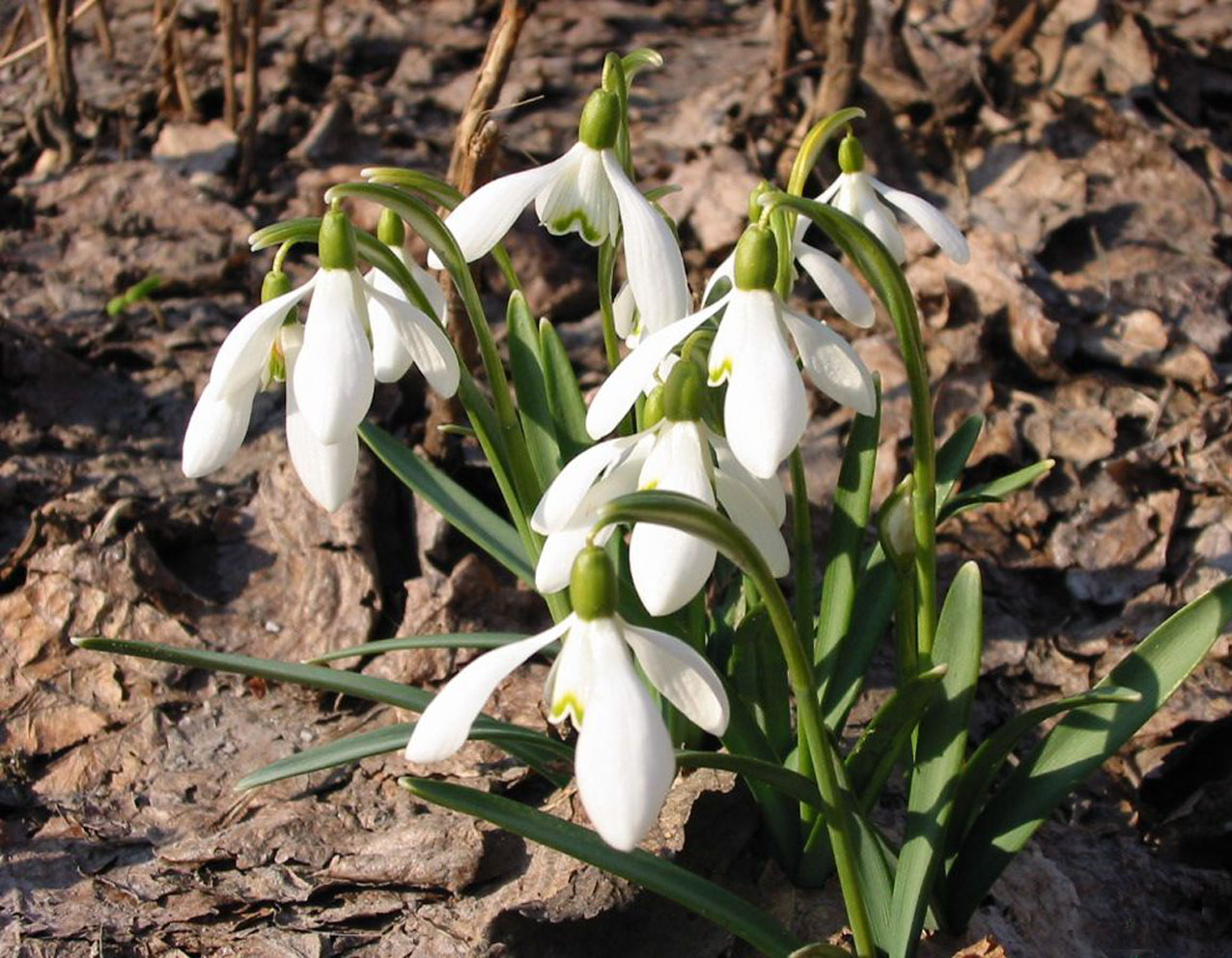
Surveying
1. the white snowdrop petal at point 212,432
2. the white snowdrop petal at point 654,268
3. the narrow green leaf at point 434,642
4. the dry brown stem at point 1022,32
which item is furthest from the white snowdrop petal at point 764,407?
the dry brown stem at point 1022,32

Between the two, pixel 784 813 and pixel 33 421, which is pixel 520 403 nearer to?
pixel 784 813

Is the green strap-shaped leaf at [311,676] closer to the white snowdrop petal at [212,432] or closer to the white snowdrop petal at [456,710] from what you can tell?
the white snowdrop petal at [212,432]

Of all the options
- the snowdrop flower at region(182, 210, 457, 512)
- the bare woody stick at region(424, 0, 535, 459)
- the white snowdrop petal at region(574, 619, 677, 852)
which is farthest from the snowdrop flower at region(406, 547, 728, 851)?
the bare woody stick at region(424, 0, 535, 459)

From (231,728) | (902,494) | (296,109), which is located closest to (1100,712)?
(902,494)

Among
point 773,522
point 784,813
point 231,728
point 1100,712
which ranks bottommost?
point 231,728

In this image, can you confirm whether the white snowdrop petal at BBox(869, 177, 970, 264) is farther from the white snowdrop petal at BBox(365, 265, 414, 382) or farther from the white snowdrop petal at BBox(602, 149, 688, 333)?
the white snowdrop petal at BBox(365, 265, 414, 382)
